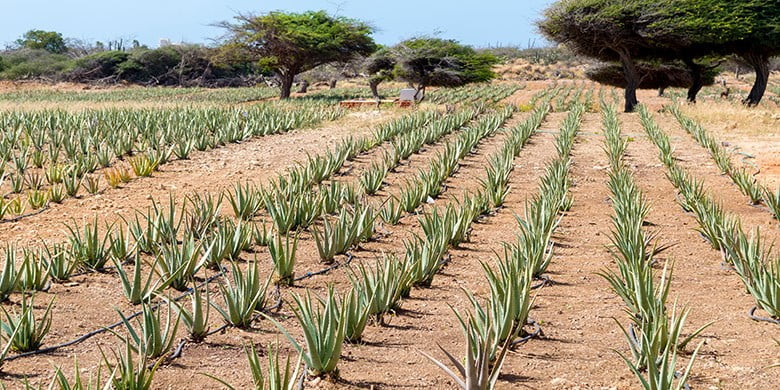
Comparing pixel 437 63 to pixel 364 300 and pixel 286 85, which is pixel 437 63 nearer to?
pixel 286 85

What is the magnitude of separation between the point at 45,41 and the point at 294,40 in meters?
59.0

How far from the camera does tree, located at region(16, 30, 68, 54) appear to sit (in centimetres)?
7544

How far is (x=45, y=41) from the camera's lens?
248 feet

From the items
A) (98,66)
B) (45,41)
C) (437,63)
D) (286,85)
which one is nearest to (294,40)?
(286,85)

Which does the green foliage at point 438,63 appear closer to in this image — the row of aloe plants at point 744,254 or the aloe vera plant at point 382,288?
the row of aloe plants at point 744,254

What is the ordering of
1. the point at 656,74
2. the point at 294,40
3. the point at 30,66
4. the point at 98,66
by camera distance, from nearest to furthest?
the point at 294,40, the point at 656,74, the point at 30,66, the point at 98,66

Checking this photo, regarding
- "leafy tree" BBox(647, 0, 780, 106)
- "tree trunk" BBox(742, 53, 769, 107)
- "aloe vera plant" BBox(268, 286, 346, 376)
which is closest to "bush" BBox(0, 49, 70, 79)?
"leafy tree" BBox(647, 0, 780, 106)

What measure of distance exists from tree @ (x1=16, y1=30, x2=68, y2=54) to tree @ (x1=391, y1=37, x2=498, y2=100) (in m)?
58.9

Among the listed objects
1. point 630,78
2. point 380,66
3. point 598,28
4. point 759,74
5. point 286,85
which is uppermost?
point 598,28

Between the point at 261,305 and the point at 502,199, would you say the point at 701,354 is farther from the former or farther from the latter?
the point at 502,199

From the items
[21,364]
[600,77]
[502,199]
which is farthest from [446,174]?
[600,77]

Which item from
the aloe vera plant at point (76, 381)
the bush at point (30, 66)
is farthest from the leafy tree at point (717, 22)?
the bush at point (30, 66)

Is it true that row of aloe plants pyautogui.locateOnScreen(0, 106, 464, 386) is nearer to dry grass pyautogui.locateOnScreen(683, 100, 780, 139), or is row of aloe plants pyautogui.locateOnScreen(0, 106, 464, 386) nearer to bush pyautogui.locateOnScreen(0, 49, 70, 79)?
dry grass pyautogui.locateOnScreen(683, 100, 780, 139)

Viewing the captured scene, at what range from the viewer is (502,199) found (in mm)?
6438
